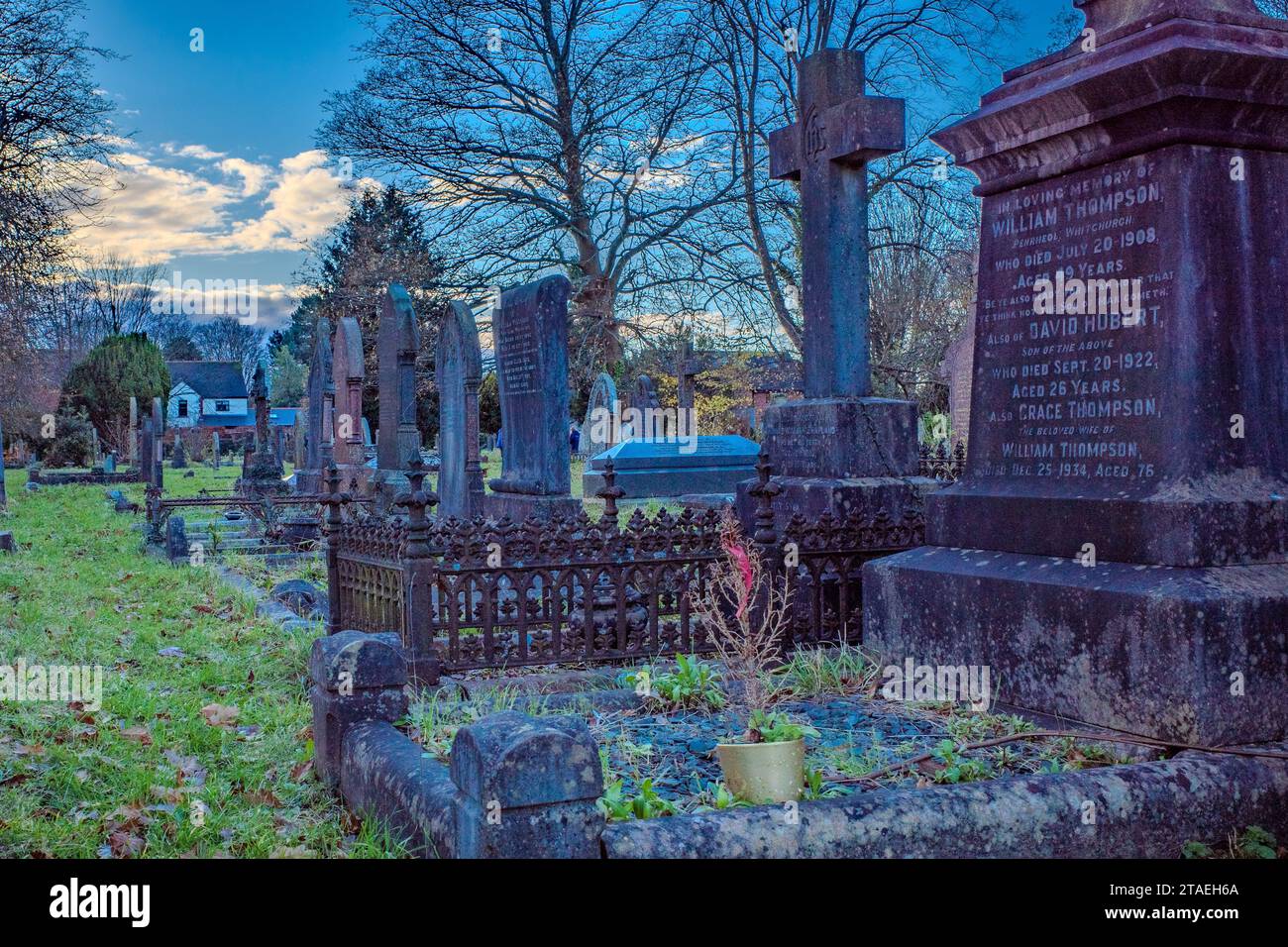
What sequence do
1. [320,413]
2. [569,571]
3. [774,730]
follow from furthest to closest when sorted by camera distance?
[320,413] < [569,571] < [774,730]

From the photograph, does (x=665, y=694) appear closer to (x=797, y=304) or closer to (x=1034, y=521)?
(x=1034, y=521)

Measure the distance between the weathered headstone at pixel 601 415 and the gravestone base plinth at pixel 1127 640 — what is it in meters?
22.6

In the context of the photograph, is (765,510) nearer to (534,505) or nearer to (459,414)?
(534,505)

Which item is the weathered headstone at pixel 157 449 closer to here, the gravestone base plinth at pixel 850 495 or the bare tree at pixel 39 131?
the bare tree at pixel 39 131

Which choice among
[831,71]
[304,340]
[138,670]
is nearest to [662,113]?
[831,71]

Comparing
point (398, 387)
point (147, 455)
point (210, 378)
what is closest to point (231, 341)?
point (210, 378)

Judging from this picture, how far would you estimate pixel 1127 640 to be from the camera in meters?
4.57

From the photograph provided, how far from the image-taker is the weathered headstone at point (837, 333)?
339 inches

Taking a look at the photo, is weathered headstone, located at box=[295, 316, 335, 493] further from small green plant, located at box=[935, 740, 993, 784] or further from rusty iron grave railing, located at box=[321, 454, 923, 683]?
small green plant, located at box=[935, 740, 993, 784]

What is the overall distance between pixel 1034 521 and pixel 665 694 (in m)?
1.92

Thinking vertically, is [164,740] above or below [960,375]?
below

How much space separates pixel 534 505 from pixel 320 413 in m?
12.8

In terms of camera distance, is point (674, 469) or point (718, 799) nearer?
point (718, 799)
